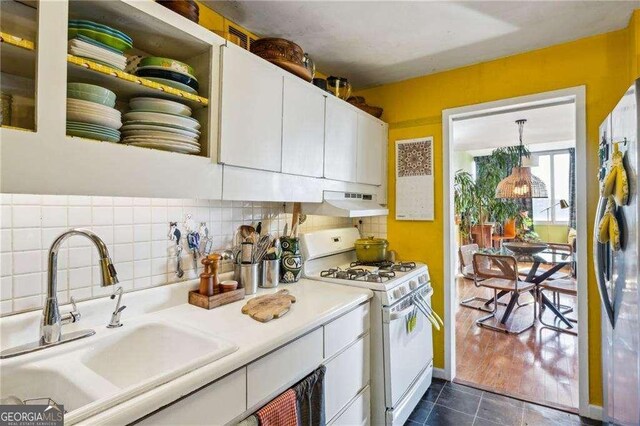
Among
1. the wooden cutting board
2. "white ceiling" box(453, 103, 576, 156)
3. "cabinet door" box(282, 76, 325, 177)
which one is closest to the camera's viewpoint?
the wooden cutting board

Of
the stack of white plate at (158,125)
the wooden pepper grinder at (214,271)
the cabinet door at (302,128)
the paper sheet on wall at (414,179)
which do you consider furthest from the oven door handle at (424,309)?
the stack of white plate at (158,125)

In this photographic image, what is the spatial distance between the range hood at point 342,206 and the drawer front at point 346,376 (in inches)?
29.4

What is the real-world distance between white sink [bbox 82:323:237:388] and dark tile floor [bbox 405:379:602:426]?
1537 millimetres

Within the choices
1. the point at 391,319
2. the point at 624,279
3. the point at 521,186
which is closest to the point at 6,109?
the point at 391,319

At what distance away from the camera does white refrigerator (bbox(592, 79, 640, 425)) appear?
1.08m

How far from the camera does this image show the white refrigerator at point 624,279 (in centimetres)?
108

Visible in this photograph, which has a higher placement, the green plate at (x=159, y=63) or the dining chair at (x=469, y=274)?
the green plate at (x=159, y=63)

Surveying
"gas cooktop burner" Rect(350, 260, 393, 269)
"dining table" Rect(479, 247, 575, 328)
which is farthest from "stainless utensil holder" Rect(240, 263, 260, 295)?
"dining table" Rect(479, 247, 575, 328)

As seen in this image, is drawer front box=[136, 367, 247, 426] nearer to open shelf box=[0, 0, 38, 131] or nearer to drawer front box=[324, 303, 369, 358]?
drawer front box=[324, 303, 369, 358]

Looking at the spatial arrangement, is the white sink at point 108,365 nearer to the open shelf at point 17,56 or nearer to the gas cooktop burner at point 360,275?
the open shelf at point 17,56

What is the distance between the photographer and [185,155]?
122 cm

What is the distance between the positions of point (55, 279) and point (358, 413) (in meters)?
1.50

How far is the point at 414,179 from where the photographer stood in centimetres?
264

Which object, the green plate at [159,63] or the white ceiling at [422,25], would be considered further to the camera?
the white ceiling at [422,25]
